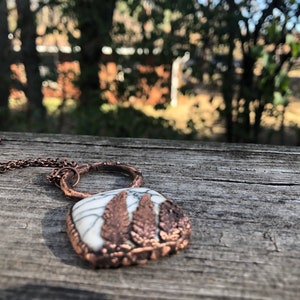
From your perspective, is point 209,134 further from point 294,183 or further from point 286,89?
point 294,183

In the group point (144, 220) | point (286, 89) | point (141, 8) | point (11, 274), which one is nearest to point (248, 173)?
point (144, 220)

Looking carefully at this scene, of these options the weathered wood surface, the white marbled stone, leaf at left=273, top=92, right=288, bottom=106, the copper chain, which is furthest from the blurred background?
the white marbled stone

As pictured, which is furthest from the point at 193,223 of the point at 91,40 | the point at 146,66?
the point at 91,40

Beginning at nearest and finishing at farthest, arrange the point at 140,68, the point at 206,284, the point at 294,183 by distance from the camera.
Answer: the point at 206,284
the point at 294,183
the point at 140,68

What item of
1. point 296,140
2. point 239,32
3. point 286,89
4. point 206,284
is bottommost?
point 296,140

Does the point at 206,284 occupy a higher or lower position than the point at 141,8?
lower

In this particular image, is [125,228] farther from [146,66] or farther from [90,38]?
[90,38]
